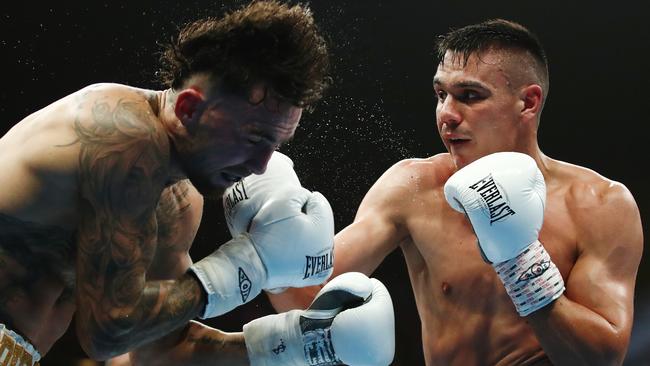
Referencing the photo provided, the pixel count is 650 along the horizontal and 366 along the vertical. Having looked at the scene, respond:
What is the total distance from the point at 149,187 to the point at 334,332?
1.89 ft

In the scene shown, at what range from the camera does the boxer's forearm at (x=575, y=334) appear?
2088 mm

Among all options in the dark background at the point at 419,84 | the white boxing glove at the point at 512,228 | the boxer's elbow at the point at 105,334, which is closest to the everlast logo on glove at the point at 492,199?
the white boxing glove at the point at 512,228

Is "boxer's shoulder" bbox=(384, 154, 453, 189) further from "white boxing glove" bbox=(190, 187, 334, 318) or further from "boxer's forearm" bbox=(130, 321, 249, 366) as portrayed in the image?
"boxer's forearm" bbox=(130, 321, 249, 366)

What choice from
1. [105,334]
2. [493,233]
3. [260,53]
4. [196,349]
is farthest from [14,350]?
[493,233]

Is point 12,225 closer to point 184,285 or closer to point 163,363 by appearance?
point 184,285

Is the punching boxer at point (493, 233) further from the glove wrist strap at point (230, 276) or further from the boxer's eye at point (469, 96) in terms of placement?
the glove wrist strap at point (230, 276)

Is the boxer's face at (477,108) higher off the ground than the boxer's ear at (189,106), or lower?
lower

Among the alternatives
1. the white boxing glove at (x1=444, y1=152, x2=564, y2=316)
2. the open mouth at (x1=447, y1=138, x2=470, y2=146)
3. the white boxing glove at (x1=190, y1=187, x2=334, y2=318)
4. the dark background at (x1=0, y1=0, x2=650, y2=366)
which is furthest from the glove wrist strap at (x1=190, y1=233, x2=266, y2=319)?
the dark background at (x1=0, y1=0, x2=650, y2=366)

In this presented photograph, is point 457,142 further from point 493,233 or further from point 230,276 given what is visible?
point 230,276

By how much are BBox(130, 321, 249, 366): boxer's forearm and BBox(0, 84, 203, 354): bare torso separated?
0.40 meters

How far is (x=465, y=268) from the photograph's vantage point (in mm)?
2459

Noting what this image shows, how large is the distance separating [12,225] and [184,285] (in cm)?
37

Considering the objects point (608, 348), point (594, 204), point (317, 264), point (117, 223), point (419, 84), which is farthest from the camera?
point (419, 84)

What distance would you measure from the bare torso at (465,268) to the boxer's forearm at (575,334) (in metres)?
0.19
